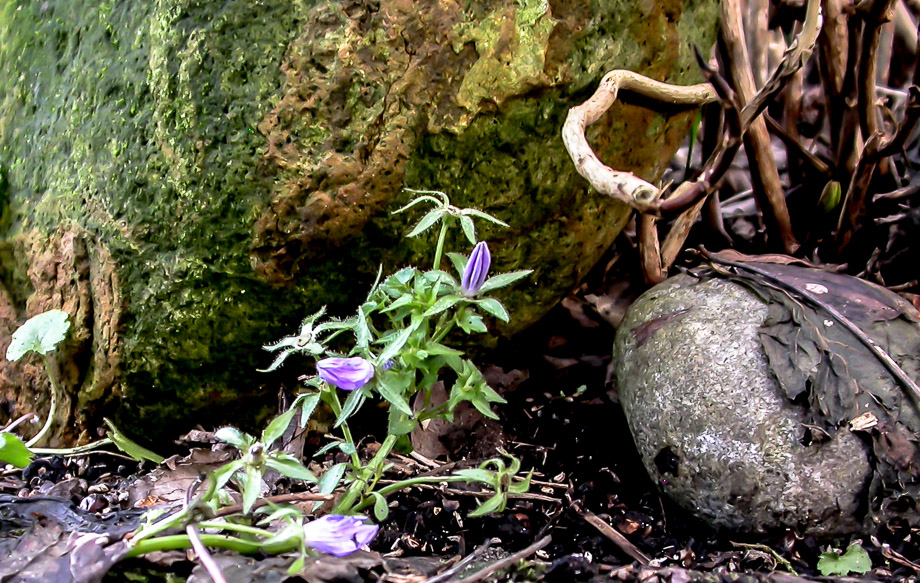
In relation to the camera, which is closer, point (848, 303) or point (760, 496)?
point (760, 496)

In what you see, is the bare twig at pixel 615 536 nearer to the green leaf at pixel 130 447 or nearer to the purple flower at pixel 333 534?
the purple flower at pixel 333 534

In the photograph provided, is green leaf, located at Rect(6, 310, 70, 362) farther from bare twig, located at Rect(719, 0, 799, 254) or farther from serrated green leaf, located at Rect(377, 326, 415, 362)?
bare twig, located at Rect(719, 0, 799, 254)

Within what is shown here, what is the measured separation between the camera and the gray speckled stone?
5.17ft

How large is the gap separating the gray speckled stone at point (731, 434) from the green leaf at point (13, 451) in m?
1.44

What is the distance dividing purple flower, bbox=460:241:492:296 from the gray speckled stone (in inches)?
21.2

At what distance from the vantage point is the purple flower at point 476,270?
1.49 m

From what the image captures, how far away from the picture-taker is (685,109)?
78.2 inches

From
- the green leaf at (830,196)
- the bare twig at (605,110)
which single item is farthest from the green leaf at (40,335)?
the green leaf at (830,196)

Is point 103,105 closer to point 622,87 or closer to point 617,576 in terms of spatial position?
point 622,87

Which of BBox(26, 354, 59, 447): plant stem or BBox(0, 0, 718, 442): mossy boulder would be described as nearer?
BBox(0, 0, 718, 442): mossy boulder

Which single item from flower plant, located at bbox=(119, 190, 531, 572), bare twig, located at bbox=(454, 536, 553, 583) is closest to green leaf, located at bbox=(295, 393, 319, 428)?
flower plant, located at bbox=(119, 190, 531, 572)

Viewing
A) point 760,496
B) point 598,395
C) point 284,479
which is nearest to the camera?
point 760,496

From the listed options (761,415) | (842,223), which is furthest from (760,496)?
(842,223)

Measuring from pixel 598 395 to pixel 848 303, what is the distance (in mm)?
732
